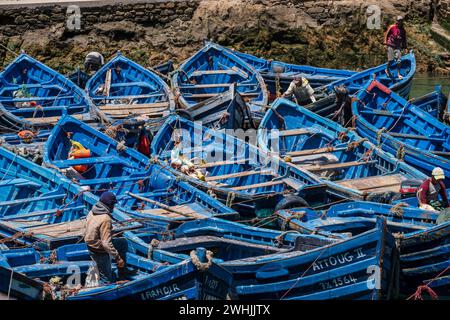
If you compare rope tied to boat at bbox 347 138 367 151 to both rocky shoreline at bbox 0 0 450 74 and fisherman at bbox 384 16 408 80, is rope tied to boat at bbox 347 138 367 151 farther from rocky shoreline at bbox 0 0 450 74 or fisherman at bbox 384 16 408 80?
rocky shoreline at bbox 0 0 450 74

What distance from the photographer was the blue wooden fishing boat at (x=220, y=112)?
27781 millimetres

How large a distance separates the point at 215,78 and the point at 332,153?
7783 millimetres

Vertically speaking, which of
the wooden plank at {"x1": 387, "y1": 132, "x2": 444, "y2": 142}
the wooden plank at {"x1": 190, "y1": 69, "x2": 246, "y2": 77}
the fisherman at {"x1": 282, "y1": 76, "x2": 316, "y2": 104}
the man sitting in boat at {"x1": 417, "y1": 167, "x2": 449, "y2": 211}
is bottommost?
the man sitting in boat at {"x1": 417, "y1": 167, "x2": 449, "y2": 211}

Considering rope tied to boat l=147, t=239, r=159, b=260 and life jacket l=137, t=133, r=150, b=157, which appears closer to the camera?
rope tied to boat l=147, t=239, r=159, b=260

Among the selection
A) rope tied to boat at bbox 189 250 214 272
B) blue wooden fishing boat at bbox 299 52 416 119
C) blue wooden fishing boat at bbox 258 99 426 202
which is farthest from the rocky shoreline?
rope tied to boat at bbox 189 250 214 272

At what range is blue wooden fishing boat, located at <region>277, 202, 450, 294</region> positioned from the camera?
19.9 metres

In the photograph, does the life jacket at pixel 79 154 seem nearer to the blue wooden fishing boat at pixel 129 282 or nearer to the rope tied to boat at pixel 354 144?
the rope tied to boat at pixel 354 144

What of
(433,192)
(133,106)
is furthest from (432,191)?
(133,106)

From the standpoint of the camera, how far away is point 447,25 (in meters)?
42.7

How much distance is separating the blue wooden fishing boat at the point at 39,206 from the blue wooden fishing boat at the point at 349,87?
26.4ft

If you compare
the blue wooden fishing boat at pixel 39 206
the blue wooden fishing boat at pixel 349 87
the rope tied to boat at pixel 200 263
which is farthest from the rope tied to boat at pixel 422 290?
the blue wooden fishing boat at pixel 349 87

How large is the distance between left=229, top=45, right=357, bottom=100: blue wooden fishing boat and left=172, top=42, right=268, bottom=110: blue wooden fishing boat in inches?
28.4

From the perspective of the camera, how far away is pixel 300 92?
100ft

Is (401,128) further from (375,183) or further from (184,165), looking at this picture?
(184,165)
